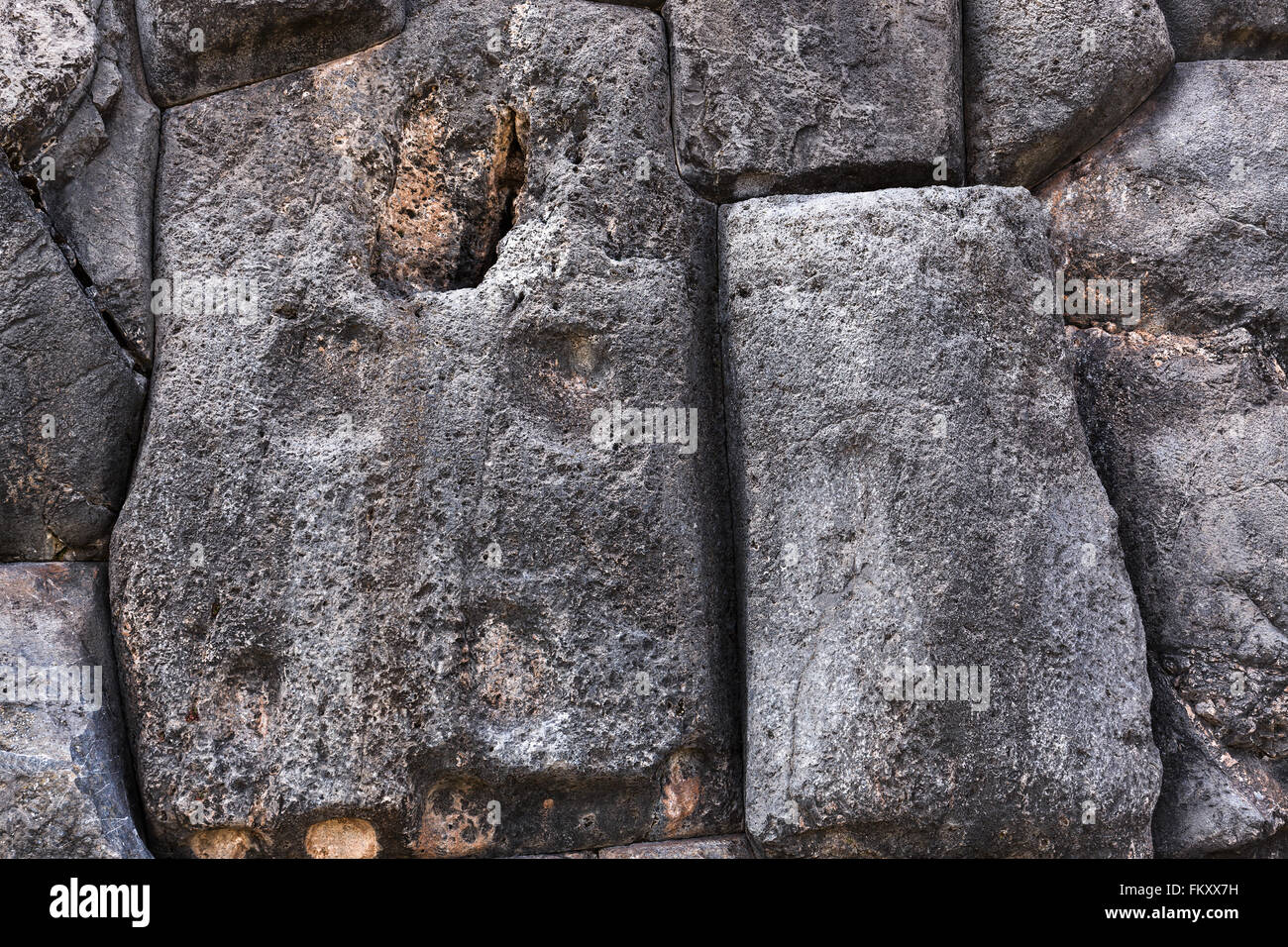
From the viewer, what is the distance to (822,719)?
2217 millimetres

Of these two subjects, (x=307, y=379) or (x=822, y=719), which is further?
(x=307, y=379)

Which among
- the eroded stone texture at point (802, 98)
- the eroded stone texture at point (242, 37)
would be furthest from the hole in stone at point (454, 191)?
the eroded stone texture at point (802, 98)

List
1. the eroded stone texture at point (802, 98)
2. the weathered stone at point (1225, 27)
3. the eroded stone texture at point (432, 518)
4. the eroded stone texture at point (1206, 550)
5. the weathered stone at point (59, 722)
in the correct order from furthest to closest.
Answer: the weathered stone at point (1225, 27) → the eroded stone texture at point (802, 98) → the eroded stone texture at point (1206, 550) → the eroded stone texture at point (432, 518) → the weathered stone at point (59, 722)

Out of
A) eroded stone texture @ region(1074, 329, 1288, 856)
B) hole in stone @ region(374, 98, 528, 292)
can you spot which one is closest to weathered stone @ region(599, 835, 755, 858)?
eroded stone texture @ region(1074, 329, 1288, 856)

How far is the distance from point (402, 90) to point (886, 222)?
1.20m

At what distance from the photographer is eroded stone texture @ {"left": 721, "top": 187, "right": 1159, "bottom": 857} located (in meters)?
2.17

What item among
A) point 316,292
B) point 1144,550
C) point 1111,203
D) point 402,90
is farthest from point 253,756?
point 1111,203

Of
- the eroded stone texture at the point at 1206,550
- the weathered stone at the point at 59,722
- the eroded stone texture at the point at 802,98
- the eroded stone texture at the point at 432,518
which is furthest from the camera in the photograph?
the eroded stone texture at the point at 802,98

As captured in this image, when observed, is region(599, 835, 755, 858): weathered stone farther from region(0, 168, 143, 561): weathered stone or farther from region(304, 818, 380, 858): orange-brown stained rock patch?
region(0, 168, 143, 561): weathered stone

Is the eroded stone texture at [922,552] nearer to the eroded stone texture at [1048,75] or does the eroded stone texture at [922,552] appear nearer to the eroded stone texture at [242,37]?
the eroded stone texture at [1048,75]

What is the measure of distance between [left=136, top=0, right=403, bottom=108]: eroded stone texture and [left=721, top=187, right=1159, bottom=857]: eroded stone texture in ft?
3.50

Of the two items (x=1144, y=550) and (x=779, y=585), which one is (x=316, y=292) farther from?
(x=1144, y=550)

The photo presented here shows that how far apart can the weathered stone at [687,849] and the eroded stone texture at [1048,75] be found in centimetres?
172

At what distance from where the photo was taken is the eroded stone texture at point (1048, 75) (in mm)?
2580
